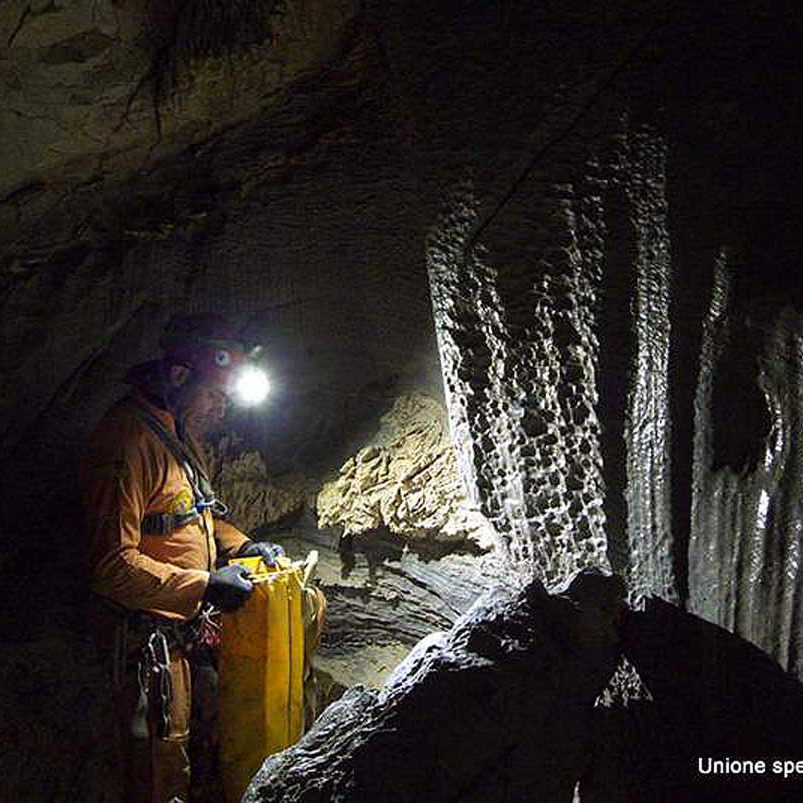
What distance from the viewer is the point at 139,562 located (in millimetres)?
2906

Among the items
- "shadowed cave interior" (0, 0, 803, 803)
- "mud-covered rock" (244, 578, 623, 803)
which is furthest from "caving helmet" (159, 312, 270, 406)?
"mud-covered rock" (244, 578, 623, 803)

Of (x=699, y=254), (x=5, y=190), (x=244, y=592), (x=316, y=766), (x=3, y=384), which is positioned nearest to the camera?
(x=316, y=766)

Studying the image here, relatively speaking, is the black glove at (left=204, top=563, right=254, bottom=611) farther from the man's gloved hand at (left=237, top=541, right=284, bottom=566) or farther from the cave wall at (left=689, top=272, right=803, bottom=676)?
the cave wall at (left=689, top=272, right=803, bottom=676)

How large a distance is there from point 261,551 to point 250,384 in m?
0.72

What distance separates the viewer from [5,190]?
11.3 ft

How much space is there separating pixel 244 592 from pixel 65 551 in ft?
4.45

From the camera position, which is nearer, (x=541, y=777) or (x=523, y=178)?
(x=541, y=777)

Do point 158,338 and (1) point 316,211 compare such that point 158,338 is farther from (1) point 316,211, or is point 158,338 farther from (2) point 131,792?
(2) point 131,792

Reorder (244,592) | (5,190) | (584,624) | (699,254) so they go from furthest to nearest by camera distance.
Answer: (5,190) → (244,592) → (699,254) → (584,624)

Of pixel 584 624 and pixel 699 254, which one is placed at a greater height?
pixel 699 254

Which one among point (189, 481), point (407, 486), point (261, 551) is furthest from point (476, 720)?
point (189, 481)

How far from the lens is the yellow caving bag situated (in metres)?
2.94

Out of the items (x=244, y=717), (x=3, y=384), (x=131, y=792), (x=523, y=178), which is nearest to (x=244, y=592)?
(x=244, y=717)

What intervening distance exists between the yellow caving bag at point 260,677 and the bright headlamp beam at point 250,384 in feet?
2.63
